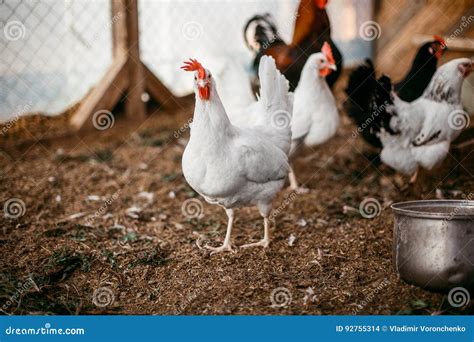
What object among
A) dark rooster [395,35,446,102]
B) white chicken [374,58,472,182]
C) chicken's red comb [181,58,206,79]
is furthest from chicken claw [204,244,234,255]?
dark rooster [395,35,446,102]

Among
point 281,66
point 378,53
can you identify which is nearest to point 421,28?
point 378,53

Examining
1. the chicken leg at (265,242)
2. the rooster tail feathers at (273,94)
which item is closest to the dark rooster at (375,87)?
the rooster tail feathers at (273,94)

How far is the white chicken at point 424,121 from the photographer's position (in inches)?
151

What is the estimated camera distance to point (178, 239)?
3.43 meters

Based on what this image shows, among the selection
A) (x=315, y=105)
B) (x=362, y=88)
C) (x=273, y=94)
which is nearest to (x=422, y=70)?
(x=362, y=88)

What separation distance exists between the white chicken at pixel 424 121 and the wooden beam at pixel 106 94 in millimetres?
2909

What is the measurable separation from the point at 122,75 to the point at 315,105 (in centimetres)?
240

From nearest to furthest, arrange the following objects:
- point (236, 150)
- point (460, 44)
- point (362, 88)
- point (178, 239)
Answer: point (236, 150), point (178, 239), point (362, 88), point (460, 44)

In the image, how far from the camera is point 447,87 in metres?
3.90

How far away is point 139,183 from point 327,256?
204cm

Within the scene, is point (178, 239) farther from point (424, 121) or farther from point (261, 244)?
point (424, 121)

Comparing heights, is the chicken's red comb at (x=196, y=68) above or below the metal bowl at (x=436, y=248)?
above

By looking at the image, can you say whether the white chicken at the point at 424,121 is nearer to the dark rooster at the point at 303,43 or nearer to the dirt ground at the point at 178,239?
the dirt ground at the point at 178,239

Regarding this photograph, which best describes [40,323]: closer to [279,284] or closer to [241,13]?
[279,284]
